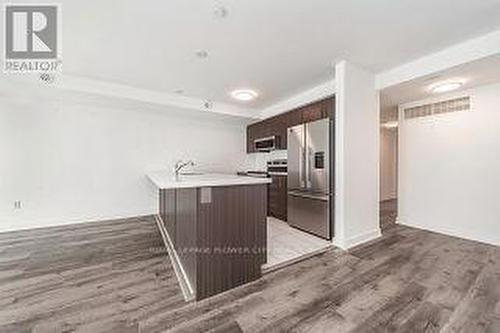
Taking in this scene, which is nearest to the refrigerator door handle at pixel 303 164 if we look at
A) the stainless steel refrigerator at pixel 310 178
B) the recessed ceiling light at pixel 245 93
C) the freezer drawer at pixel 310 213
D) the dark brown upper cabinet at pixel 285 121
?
the stainless steel refrigerator at pixel 310 178

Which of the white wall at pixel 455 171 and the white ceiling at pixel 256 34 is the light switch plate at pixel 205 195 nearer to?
the white ceiling at pixel 256 34

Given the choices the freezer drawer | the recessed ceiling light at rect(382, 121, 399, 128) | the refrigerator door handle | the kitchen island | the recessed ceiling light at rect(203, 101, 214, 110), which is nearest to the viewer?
the kitchen island

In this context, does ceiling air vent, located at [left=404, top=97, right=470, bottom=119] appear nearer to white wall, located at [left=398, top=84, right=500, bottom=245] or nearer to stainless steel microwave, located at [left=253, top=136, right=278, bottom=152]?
white wall, located at [left=398, top=84, right=500, bottom=245]

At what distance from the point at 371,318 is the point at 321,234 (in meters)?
1.76

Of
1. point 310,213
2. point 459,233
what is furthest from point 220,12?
point 459,233

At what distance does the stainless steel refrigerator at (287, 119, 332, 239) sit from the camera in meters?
3.45

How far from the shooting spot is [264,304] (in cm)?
192

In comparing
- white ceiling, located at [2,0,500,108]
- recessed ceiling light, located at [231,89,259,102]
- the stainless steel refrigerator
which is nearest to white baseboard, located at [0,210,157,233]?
white ceiling, located at [2,0,500,108]

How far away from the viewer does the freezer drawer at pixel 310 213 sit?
344 centimetres

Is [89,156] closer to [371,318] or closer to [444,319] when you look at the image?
[371,318]

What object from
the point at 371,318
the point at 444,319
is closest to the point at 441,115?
the point at 444,319

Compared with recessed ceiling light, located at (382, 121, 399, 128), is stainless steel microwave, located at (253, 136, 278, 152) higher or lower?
lower

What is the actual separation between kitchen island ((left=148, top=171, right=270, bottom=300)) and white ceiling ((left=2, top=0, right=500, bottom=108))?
1647 mm

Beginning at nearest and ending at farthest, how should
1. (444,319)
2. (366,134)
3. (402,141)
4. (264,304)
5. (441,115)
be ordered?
(444,319) → (264,304) → (366,134) → (441,115) → (402,141)
